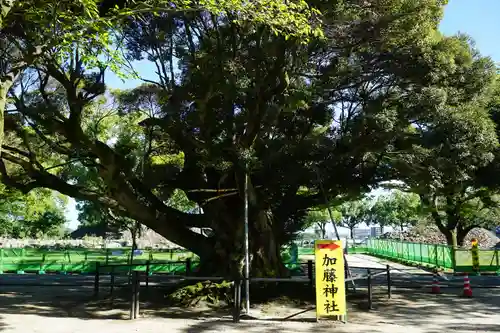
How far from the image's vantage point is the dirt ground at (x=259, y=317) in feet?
30.8

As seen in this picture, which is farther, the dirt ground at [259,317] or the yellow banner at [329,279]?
the yellow banner at [329,279]

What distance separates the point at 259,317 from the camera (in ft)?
34.2

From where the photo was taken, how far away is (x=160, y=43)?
13344 mm

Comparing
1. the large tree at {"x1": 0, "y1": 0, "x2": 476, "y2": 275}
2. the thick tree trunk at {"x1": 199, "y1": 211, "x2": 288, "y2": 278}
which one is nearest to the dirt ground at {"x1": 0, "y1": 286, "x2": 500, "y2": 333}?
the thick tree trunk at {"x1": 199, "y1": 211, "x2": 288, "y2": 278}

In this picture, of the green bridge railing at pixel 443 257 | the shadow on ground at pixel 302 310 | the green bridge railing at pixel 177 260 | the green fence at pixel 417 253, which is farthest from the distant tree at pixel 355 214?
the shadow on ground at pixel 302 310

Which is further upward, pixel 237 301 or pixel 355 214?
pixel 355 214

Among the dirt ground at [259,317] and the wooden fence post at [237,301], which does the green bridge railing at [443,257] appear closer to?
the dirt ground at [259,317]

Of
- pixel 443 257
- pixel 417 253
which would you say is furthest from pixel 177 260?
pixel 417 253

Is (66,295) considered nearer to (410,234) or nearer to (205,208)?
(205,208)

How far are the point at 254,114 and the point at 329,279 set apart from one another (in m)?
4.40

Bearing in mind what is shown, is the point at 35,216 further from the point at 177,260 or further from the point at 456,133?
the point at 456,133

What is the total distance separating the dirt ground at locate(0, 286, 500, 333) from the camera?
938 cm

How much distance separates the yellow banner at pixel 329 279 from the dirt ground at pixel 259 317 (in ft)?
1.07

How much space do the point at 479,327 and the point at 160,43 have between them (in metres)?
10.7
